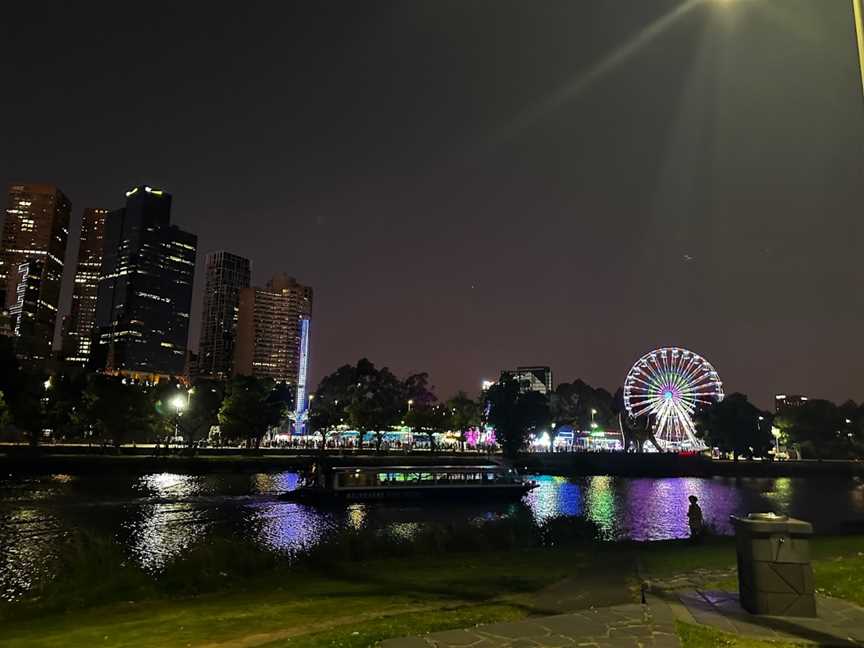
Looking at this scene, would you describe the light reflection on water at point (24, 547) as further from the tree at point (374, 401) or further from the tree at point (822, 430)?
the tree at point (822, 430)

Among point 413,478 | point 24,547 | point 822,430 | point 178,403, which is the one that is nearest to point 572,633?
point 24,547

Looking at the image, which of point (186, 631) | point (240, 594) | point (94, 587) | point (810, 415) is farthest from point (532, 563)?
point (810, 415)

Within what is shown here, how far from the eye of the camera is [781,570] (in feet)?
39.2

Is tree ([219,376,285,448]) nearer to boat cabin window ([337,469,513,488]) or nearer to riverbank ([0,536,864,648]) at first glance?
boat cabin window ([337,469,513,488])

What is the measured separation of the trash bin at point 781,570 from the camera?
1185 cm

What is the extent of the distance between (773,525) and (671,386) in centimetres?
11528

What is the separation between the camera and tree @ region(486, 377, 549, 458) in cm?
13738

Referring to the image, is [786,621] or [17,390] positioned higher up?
[17,390]

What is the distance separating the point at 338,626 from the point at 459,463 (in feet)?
361

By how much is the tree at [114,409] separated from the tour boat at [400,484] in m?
47.8

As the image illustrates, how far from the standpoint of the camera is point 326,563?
2411cm

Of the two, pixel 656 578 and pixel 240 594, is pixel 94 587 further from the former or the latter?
pixel 656 578

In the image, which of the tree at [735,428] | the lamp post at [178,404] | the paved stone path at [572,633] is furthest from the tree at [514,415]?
the paved stone path at [572,633]

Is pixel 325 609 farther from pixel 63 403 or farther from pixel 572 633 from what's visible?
pixel 63 403
